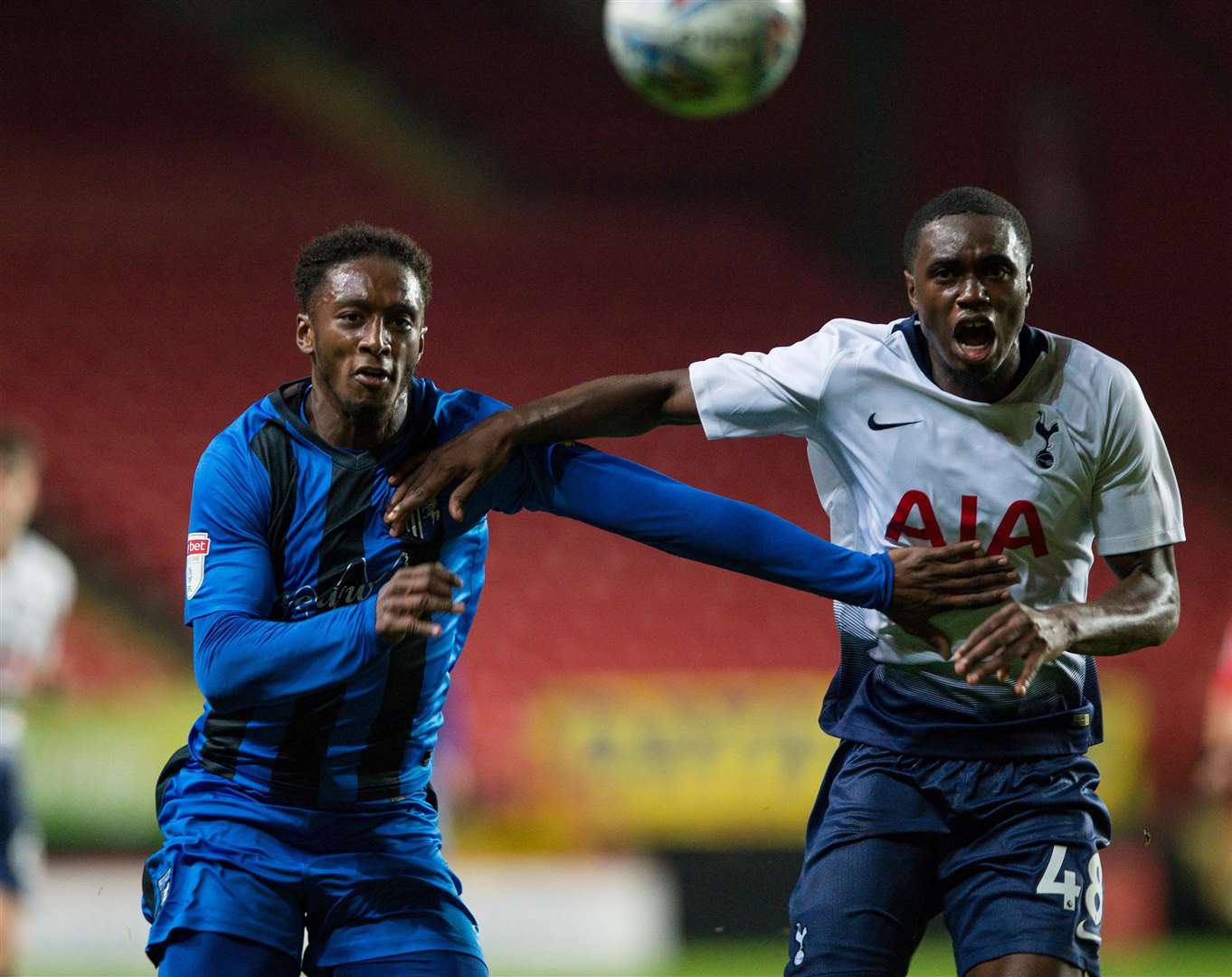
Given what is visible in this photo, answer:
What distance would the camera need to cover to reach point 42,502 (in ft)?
30.6

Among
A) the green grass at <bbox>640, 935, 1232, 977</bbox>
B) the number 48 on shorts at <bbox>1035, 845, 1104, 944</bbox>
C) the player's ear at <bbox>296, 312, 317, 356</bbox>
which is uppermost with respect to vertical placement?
the player's ear at <bbox>296, 312, 317, 356</bbox>

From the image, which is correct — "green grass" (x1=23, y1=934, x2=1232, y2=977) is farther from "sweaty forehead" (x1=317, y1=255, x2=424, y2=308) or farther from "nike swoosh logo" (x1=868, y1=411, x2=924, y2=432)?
"sweaty forehead" (x1=317, y1=255, x2=424, y2=308)

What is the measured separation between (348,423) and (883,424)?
42.5 inches

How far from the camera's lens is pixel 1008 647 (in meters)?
3.05

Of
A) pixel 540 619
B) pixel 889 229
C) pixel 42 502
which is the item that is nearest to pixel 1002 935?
pixel 540 619

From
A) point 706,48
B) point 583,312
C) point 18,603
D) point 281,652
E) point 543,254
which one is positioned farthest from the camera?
point 543,254

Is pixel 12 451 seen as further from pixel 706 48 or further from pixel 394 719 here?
pixel 394 719

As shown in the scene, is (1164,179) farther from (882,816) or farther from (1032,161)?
(882,816)

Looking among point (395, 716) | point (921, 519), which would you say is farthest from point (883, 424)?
point (395, 716)

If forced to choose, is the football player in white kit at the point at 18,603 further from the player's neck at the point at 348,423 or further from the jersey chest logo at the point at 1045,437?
the jersey chest logo at the point at 1045,437

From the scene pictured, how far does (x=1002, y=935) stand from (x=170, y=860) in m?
1.56

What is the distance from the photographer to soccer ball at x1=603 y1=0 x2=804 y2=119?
4121 mm

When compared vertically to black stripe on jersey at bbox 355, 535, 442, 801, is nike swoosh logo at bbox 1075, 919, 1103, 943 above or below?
below

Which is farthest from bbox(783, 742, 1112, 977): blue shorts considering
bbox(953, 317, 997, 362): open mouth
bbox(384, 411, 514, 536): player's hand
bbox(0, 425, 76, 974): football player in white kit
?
bbox(0, 425, 76, 974): football player in white kit
